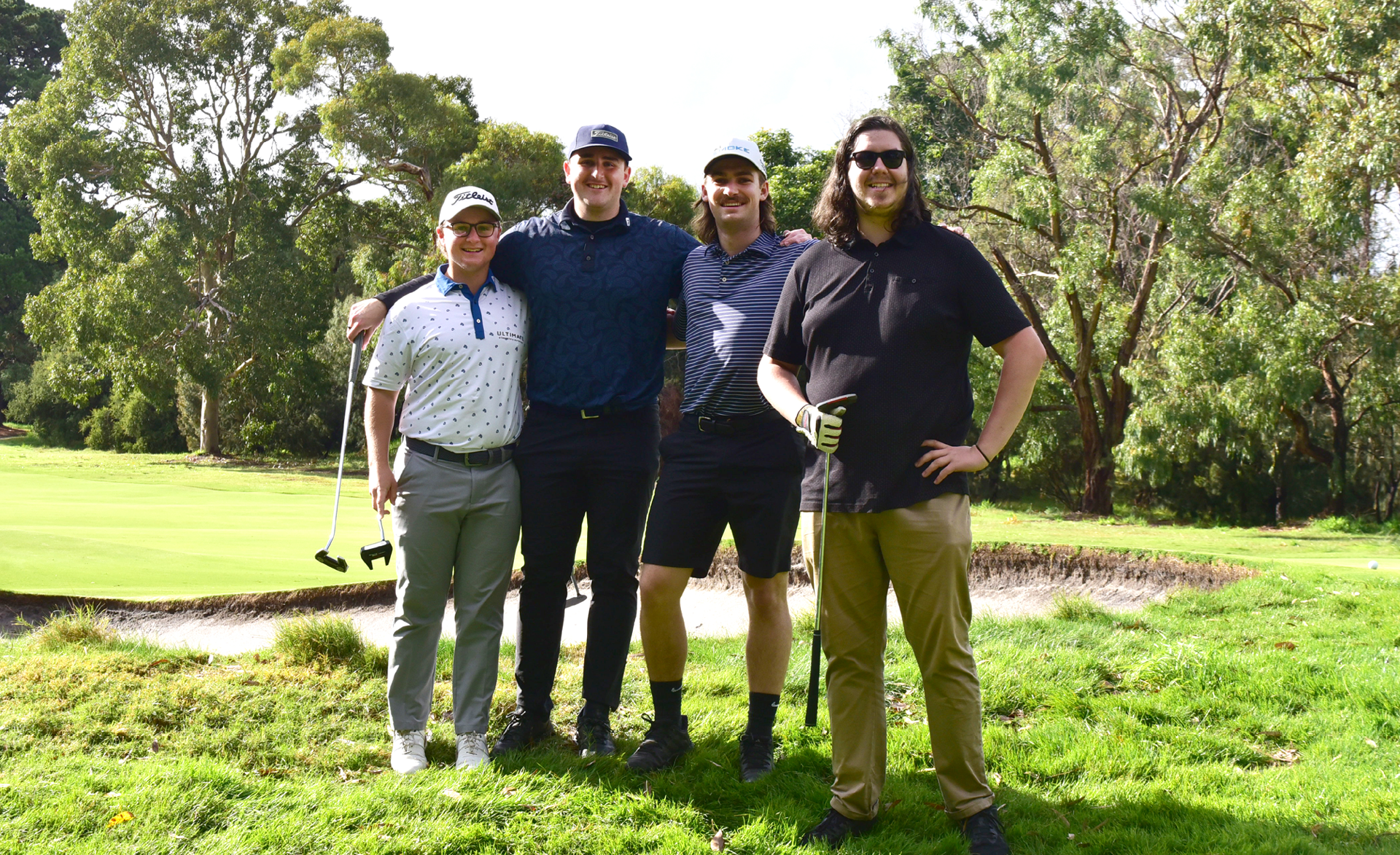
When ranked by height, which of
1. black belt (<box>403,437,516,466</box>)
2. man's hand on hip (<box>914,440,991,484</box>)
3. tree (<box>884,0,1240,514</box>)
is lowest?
black belt (<box>403,437,516,466</box>)

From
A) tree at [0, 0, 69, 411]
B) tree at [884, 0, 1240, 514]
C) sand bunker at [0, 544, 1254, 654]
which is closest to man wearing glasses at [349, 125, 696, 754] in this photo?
sand bunker at [0, 544, 1254, 654]

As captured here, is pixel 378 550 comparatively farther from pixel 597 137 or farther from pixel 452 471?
pixel 597 137

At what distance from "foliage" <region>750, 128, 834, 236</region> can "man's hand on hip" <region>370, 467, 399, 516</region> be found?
21632mm

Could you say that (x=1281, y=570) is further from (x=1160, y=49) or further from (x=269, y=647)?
(x=1160, y=49)

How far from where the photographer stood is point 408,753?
3723 mm

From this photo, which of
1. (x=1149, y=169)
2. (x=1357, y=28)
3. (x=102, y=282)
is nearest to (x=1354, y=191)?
(x=1357, y=28)

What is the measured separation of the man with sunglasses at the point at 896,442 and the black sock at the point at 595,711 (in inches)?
43.3

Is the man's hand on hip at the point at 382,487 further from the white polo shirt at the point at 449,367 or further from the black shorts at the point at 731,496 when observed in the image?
the black shorts at the point at 731,496

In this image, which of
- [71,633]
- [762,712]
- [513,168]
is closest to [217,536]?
[71,633]

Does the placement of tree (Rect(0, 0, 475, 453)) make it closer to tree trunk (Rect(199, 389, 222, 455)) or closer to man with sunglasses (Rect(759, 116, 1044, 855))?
tree trunk (Rect(199, 389, 222, 455))

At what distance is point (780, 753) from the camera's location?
3.84 metres

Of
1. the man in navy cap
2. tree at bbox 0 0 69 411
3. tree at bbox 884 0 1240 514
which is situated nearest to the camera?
the man in navy cap

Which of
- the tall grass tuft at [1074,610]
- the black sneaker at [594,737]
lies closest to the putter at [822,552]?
the black sneaker at [594,737]

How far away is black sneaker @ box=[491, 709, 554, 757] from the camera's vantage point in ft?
12.7
